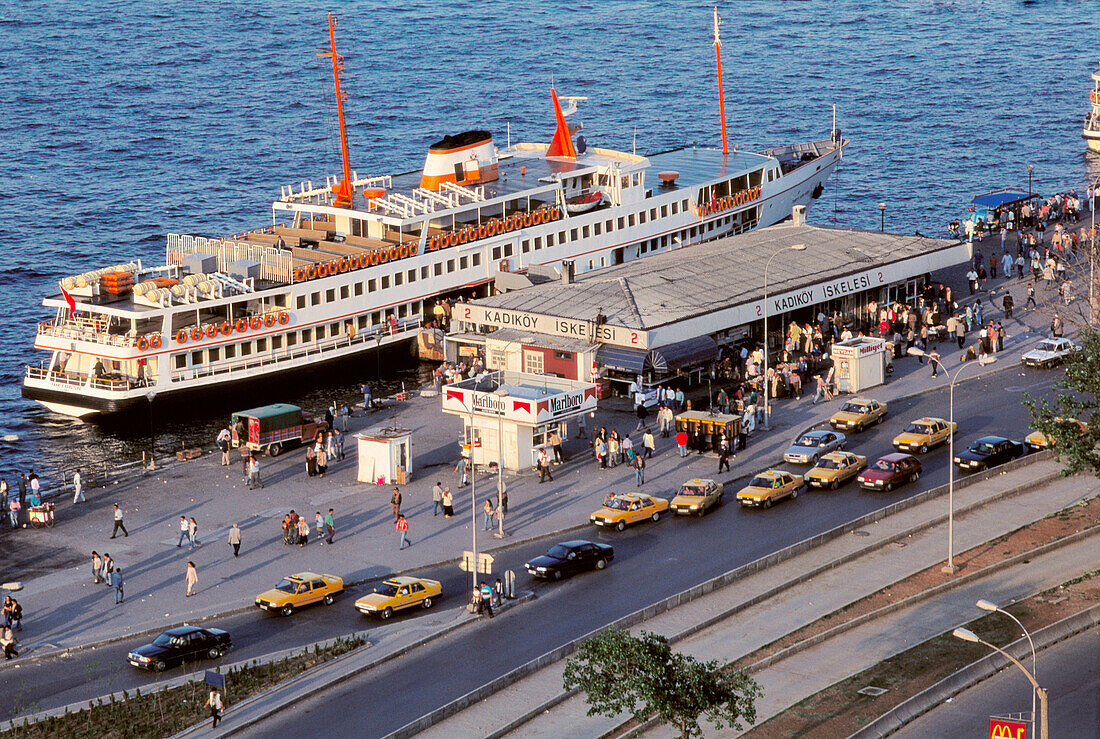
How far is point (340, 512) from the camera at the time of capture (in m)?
69.8

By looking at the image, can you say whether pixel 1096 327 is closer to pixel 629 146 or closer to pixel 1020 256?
pixel 1020 256

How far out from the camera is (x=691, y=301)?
87.1 metres

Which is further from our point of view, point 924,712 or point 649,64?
point 649,64

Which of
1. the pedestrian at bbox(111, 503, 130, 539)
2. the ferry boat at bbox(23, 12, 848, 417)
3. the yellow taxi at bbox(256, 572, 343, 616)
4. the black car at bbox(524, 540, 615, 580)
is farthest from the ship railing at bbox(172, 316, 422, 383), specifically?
the black car at bbox(524, 540, 615, 580)

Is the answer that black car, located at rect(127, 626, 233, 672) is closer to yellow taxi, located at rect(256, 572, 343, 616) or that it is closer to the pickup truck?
yellow taxi, located at rect(256, 572, 343, 616)

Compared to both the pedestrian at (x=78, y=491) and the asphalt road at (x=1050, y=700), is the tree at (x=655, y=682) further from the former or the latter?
the pedestrian at (x=78, y=491)

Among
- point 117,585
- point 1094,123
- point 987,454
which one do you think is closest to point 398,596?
point 117,585

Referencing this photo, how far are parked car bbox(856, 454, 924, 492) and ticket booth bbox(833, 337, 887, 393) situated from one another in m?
12.8

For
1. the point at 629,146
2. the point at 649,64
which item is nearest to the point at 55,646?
the point at 629,146

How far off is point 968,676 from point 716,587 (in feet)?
35.4

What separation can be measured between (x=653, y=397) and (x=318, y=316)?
2029 cm

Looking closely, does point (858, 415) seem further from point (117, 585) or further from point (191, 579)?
point (117, 585)

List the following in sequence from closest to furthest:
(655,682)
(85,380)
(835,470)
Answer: (655,682)
(835,470)
(85,380)

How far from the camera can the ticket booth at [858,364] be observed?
83375 millimetres
